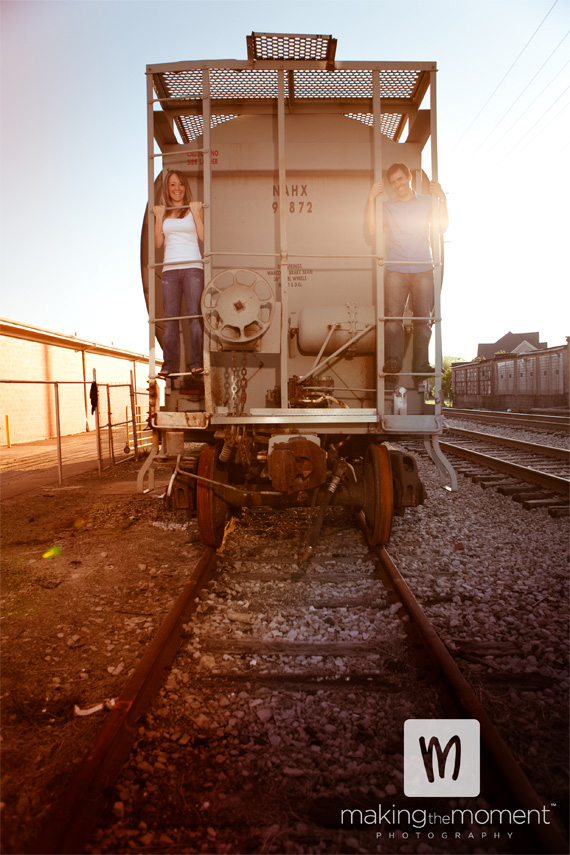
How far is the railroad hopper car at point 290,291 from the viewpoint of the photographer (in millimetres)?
4320

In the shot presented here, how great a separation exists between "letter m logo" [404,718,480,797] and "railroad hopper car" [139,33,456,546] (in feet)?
6.96

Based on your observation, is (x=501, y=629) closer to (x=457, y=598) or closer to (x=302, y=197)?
(x=457, y=598)

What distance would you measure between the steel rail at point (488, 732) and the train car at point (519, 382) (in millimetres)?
22878

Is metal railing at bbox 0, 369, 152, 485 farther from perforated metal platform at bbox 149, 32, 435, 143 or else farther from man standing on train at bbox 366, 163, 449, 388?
perforated metal platform at bbox 149, 32, 435, 143

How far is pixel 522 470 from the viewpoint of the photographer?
788 centimetres

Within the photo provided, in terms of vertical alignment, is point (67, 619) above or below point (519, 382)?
below

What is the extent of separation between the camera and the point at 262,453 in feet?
14.7

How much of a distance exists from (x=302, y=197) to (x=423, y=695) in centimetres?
447

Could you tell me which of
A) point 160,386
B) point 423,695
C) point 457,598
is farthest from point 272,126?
point 423,695

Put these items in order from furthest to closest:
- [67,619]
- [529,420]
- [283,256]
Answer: [529,420] < [283,256] < [67,619]

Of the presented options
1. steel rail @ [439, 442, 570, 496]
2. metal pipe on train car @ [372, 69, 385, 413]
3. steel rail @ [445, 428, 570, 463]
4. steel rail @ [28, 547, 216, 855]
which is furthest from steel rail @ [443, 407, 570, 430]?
steel rail @ [28, 547, 216, 855]

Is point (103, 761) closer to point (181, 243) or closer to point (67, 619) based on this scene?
point (67, 619)

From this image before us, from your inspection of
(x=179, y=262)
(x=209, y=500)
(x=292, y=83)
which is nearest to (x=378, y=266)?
(x=179, y=262)

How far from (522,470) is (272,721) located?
6667mm
